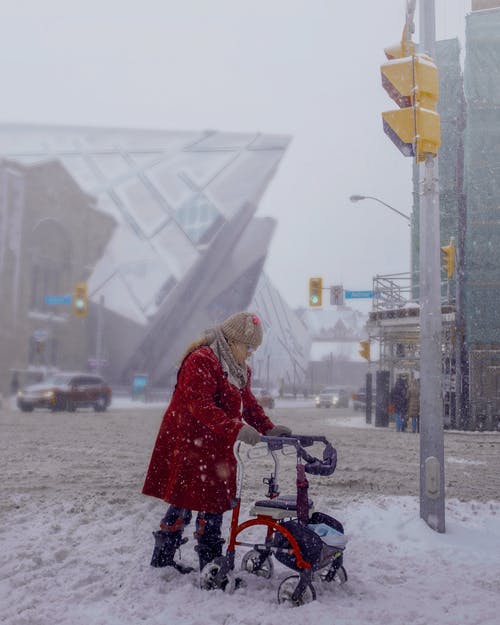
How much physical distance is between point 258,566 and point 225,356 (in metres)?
1.24

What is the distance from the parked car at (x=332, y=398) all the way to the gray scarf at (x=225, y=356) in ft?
118

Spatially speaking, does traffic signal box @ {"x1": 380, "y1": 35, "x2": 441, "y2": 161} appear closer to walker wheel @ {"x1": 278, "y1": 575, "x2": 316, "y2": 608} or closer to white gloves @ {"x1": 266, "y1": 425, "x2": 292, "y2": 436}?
white gloves @ {"x1": 266, "y1": 425, "x2": 292, "y2": 436}

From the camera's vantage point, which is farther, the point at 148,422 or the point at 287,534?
the point at 148,422

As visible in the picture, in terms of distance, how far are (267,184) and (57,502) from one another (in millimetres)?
49646

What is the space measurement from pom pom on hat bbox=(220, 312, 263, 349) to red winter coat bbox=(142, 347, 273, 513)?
17 centimetres

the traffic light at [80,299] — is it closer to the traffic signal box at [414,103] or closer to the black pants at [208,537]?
the traffic signal box at [414,103]

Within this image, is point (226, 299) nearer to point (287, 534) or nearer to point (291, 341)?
point (291, 341)

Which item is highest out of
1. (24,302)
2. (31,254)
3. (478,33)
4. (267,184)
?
(267,184)

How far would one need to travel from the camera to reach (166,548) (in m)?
4.07

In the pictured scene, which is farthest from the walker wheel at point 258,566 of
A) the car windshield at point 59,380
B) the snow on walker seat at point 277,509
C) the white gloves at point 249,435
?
the car windshield at point 59,380

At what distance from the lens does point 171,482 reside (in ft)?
12.7

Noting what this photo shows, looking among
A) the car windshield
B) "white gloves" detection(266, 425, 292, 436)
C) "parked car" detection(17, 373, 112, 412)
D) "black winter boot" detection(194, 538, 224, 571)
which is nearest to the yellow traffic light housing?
Answer: "white gloves" detection(266, 425, 292, 436)

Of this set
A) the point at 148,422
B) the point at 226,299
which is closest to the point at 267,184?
the point at 226,299

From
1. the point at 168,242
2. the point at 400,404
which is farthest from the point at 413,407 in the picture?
the point at 168,242
